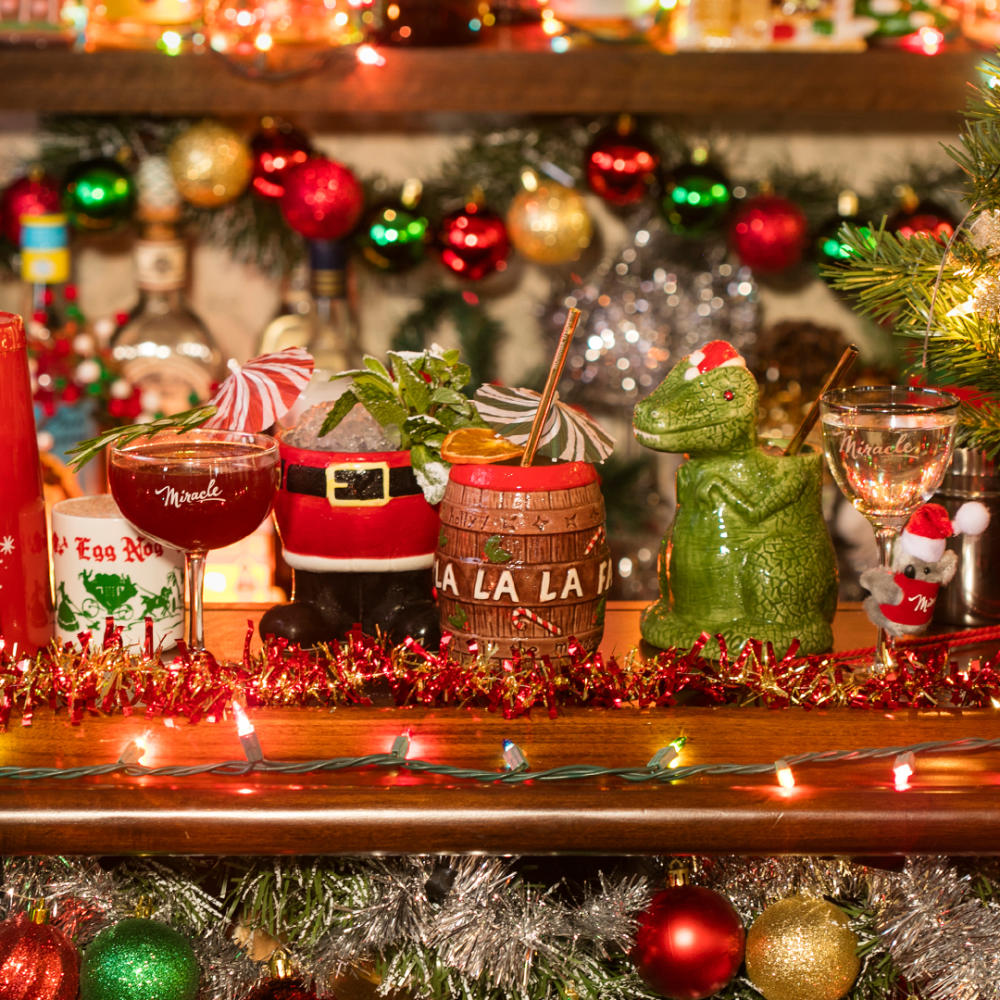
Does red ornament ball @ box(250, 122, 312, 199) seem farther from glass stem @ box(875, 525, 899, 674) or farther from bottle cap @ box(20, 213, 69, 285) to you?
glass stem @ box(875, 525, 899, 674)

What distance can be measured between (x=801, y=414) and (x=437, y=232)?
548mm

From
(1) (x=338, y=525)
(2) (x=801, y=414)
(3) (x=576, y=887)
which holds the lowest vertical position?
(2) (x=801, y=414)

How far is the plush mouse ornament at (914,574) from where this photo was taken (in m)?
0.89

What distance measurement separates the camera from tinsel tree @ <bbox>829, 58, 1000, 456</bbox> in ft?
2.97

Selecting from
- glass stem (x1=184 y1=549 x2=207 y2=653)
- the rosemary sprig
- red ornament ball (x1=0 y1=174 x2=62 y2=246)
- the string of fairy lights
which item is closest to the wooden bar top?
the string of fairy lights

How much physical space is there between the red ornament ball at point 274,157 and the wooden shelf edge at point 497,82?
0.29 feet

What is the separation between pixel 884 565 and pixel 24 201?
1327mm

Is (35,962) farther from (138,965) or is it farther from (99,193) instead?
(99,193)

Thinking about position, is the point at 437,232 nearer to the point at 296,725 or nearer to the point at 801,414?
the point at 801,414

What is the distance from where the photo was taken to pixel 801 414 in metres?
1.83

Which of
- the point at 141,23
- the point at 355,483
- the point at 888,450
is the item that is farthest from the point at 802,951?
the point at 141,23

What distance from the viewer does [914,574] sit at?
91cm

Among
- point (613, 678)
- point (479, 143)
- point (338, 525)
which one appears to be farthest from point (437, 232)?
point (613, 678)

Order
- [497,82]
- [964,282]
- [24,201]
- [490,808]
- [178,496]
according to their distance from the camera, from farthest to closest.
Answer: [24,201], [497,82], [964,282], [178,496], [490,808]
